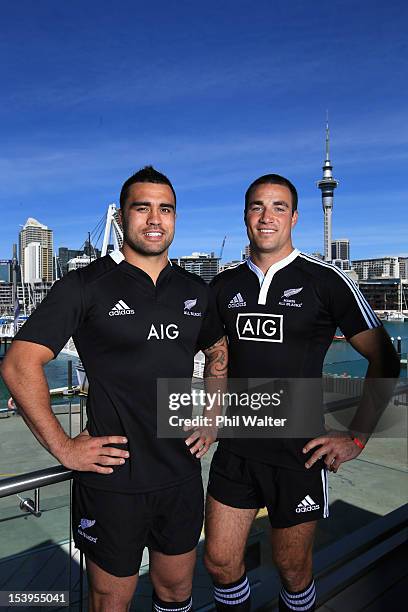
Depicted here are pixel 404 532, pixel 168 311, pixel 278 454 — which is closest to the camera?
pixel 168 311

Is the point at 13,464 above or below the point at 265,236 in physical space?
below

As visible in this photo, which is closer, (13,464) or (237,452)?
(237,452)

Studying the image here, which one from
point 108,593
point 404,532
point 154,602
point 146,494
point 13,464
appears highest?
point 146,494

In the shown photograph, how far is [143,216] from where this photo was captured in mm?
2195

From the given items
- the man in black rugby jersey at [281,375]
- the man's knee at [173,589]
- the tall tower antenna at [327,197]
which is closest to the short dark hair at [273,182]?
the man in black rugby jersey at [281,375]

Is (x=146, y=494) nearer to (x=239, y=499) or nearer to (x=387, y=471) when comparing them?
(x=239, y=499)

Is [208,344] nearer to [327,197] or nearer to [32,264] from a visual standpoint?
Result: [327,197]

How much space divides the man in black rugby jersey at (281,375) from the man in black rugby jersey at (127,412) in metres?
0.30

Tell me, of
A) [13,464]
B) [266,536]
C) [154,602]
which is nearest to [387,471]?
[266,536]

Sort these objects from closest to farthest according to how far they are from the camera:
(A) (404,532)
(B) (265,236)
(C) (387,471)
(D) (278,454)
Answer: (D) (278,454) → (B) (265,236) → (A) (404,532) → (C) (387,471)

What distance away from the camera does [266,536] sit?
2510mm

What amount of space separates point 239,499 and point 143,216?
1446mm

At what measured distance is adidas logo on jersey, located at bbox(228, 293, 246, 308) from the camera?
2547 mm

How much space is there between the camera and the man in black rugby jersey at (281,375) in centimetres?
237
